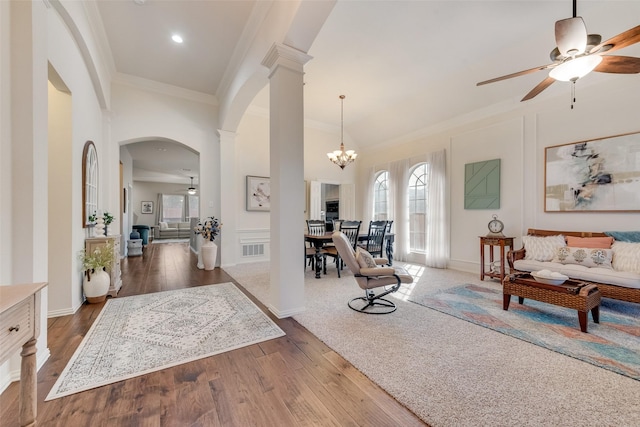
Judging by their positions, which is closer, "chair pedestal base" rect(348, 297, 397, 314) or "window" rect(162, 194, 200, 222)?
"chair pedestal base" rect(348, 297, 397, 314)

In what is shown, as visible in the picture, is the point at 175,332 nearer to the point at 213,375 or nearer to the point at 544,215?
the point at 213,375

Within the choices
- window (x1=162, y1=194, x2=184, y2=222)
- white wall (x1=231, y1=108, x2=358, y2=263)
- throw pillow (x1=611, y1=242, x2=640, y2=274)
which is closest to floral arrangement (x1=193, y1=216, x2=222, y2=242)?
white wall (x1=231, y1=108, x2=358, y2=263)

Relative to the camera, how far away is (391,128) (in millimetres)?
6230

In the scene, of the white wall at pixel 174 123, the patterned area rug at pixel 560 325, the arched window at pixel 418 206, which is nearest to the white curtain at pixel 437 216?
the arched window at pixel 418 206

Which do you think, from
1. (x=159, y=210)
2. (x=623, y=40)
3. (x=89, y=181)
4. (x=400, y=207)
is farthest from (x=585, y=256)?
(x=159, y=210)

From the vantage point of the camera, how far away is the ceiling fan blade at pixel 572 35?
1856mm

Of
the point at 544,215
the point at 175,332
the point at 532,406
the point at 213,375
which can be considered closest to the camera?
the point at 532,406

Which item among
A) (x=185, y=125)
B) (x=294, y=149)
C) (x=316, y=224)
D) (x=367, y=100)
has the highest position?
(x=367, y=100)

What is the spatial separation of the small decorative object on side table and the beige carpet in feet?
6.49

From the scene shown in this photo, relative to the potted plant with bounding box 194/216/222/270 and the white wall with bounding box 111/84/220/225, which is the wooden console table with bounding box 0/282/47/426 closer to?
the potted plant with bounding box 194/216/222/270

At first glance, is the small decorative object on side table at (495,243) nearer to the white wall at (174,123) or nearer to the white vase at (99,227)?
the white wall at (174,123)

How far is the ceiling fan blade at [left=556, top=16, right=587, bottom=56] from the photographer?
1856 millimetres

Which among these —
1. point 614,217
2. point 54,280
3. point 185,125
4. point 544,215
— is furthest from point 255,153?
point 614,217

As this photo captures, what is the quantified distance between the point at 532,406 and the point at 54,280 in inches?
171
